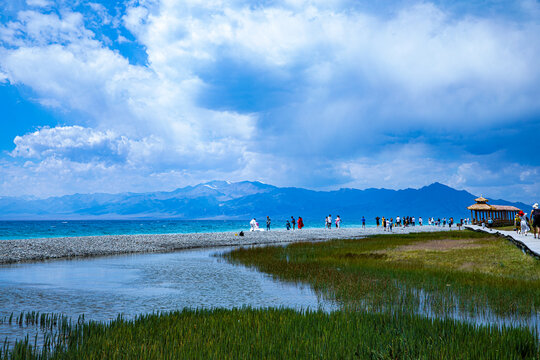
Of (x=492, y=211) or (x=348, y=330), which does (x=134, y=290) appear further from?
(x=492, y=211)

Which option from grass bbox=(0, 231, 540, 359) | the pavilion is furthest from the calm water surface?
the pavilion

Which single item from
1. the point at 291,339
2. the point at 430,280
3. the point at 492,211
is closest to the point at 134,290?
the point at 291,339

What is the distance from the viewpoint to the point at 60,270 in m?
22.3

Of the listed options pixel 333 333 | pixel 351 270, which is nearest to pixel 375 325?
pixel 333 333

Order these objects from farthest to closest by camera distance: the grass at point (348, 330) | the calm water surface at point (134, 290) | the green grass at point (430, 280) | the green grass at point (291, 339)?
the calm water surface at point (134, 290) → the green grass at point (430, 280) → the grass at point (348, 330) → the green grass at point (291, 339)

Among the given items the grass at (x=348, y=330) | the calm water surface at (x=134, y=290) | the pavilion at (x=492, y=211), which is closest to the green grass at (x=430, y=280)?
the grass at (x=348, y=330)

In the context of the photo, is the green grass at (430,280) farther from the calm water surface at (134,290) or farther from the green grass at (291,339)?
the green grass at (291,339)

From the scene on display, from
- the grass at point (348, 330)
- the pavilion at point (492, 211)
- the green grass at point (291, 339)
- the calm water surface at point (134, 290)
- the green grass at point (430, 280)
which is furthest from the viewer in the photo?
the pavilion at point (492, 211)

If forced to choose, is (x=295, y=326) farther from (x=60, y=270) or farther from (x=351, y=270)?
(x=60, y=270)

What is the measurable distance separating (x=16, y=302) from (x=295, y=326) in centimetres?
1035

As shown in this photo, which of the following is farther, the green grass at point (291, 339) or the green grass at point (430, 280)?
the green grass at point (430, 280)

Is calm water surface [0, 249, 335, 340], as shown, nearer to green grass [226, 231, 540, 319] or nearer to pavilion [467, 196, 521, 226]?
green grass [226, 231, 540, 319]

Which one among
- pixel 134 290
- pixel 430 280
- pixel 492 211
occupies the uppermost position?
pixel 492 211

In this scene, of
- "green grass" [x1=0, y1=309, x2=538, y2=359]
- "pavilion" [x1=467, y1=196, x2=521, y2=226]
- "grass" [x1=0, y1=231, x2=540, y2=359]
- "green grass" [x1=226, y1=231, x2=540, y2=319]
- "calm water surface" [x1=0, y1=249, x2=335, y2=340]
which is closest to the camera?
"green grass" [x1=0, y1=309, x2=538, y2=359]
